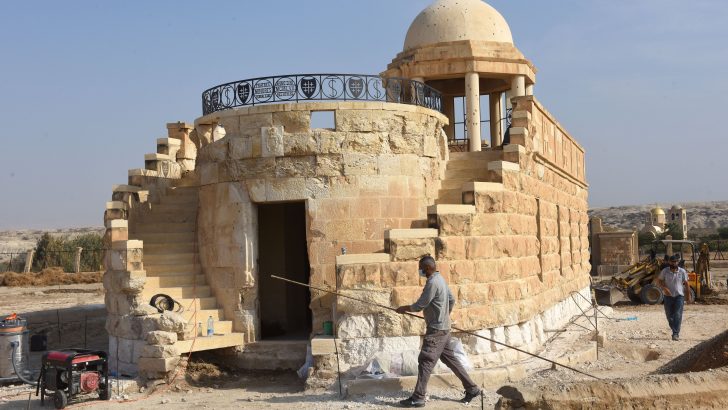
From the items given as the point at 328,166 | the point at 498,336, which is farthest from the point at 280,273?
the point at 498,336

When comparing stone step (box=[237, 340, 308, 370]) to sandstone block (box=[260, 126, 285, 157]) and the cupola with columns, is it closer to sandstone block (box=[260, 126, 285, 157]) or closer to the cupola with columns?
sandstone block (box=[260, 126, 285, 157])

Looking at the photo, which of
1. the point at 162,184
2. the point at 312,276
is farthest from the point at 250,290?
the point at 162,184

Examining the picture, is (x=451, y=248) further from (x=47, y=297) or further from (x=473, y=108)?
(x=47, y=297)

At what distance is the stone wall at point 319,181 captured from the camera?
1135 cm

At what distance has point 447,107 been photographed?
815 inches

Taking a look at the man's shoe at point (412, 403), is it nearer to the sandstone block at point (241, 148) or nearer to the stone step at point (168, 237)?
the sandstone block at point (241, 148)

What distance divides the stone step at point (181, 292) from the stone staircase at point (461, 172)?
13.0 ft

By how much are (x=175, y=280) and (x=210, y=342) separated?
1.62 m

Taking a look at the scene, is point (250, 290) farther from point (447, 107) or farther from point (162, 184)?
point (447, 107)

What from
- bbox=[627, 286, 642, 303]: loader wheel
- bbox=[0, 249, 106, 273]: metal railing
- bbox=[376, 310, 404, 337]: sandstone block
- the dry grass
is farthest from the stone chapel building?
bbox=[0, 249, 106, 273]: metal railing

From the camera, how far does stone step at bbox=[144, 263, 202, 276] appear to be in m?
12.4

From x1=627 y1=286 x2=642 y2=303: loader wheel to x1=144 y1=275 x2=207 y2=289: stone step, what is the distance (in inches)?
618

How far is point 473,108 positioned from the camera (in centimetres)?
1805

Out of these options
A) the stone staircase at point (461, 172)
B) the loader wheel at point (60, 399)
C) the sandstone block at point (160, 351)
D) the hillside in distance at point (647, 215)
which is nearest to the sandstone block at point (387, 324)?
the stone staircase at point (461, 172)
